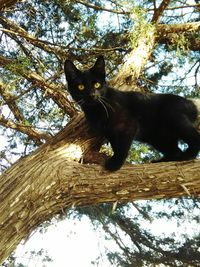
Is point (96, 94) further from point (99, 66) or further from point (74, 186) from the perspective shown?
point (74, 186)

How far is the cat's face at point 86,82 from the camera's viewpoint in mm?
3152

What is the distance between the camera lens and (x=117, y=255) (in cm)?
402

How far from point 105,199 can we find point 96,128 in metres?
0.67

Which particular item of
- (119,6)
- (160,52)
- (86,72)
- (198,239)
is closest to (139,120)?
(86,72)

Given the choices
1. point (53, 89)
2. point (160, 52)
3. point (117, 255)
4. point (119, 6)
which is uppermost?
point (160, 52)

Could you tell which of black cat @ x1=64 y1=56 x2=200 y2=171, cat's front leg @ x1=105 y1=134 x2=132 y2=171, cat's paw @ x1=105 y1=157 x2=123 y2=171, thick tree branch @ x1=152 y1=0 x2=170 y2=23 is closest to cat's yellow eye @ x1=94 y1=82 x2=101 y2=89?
black cat @ x1=64 y1=56 x2=200 y2=171

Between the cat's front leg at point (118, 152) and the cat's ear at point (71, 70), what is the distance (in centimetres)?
62

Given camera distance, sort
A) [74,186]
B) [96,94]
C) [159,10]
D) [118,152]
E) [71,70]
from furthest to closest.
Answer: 1. [159,10]
2. [71,70]
3. [96,94]
4. [118,152]
5. [74,186]

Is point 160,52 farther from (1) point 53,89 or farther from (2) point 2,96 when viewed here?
(2) point 2,96

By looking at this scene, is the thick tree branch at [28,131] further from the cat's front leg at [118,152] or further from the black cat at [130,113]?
the cat's front leg at [118,152]

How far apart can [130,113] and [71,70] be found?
0.60 m

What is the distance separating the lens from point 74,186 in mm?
2635

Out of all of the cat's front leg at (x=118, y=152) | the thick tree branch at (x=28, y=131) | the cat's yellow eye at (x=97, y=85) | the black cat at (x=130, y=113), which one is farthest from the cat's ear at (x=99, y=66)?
the thick tree branch at (x=28, y=131)

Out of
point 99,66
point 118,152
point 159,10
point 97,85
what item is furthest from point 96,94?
point 159,10
